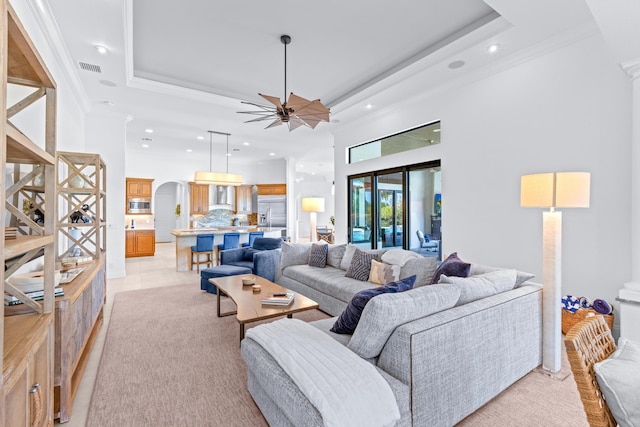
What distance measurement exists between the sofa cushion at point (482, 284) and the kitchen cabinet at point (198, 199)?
994 centimetres

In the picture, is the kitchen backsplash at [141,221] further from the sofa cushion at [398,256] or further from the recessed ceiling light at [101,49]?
the sofa cushion at [398,256]

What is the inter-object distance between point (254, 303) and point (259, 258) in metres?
1.89

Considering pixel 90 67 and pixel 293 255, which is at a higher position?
pixel 90 67

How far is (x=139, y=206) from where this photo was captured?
9.70 meters

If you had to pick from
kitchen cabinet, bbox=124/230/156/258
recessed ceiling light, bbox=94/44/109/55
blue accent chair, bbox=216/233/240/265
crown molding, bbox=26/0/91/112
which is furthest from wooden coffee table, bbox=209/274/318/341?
kitchen cabinet, bbox=124/230/156/258

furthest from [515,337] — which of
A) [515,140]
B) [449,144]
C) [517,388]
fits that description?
[449,144]

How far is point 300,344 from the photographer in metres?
1.81

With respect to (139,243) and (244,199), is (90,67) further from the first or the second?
(244,199)

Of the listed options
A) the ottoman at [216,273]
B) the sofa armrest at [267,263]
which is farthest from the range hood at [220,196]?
the sofa armrest at [267,263]

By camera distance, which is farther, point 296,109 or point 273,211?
point 273,211

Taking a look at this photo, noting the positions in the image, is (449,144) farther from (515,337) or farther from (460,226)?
(515,337)

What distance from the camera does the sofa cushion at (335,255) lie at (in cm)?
468

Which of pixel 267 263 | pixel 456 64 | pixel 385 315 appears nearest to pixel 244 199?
pixel 267 263

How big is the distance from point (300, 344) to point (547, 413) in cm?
169
